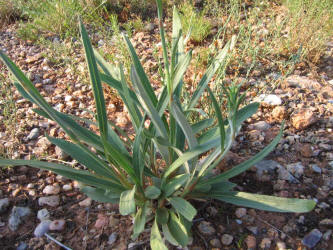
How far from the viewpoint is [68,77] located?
2.36 m

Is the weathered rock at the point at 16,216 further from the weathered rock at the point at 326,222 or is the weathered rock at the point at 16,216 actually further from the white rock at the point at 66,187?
the weathered rock at the point at 326,222

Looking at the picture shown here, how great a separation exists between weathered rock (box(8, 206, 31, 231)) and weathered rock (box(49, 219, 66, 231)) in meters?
0.15

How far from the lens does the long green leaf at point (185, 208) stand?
975 mm

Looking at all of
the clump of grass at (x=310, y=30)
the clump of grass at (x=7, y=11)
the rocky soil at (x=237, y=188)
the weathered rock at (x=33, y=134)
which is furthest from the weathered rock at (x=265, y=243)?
the clump of grass at (x=7, y=11)

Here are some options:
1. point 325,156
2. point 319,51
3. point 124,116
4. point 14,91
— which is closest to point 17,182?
point 124,116

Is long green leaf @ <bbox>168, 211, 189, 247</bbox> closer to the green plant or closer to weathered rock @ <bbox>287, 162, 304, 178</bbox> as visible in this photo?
the green plant

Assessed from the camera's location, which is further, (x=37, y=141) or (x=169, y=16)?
(x=169, y=16)

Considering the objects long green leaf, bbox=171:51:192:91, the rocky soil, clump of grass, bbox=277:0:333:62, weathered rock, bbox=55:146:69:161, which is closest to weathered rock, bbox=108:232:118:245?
the rocky soil

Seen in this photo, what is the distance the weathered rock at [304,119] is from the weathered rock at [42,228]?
56.2 inches

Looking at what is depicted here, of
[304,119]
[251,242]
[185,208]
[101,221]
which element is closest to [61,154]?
[101,221]

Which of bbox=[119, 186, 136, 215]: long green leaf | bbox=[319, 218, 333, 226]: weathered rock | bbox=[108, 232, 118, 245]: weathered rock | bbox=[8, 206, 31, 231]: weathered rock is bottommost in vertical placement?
bbox=[319, 218, 333, 226]: weathered rock

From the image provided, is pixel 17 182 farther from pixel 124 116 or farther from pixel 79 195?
pixel 124 116

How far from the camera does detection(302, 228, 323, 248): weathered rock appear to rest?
1.22 m

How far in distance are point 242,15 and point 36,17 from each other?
6.35ft
